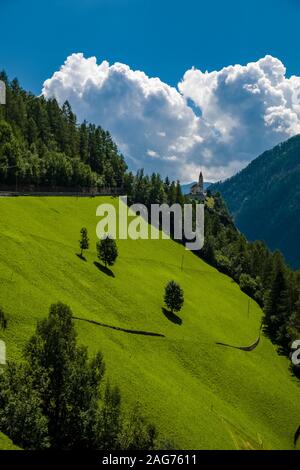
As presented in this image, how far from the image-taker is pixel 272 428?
75438 mm

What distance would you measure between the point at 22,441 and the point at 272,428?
4758 cm

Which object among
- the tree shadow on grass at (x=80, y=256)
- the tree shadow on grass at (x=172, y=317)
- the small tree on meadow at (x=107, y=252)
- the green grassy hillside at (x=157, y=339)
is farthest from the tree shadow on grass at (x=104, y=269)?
the tree shadow on grass at (x=172, y=317)

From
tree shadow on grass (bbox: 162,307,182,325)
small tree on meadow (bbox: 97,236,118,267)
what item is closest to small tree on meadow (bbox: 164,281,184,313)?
tree shadow on grass (bbox: 162,307,182,325)

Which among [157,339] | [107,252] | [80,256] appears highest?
[107,252]

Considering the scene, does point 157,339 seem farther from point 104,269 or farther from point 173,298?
point 104,269

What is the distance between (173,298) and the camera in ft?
317

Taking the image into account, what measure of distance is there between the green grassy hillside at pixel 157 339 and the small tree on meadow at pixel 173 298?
77.8 inches

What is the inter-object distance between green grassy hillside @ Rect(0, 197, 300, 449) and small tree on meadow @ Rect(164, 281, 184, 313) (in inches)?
77.8

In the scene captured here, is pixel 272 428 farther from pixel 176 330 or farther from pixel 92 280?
pixel 92 280

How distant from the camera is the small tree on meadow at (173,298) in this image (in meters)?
96.3

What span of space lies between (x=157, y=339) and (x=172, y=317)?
48.7ft

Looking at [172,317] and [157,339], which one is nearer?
[157,339]

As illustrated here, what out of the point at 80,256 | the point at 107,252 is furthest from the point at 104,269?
the point at 80,256
